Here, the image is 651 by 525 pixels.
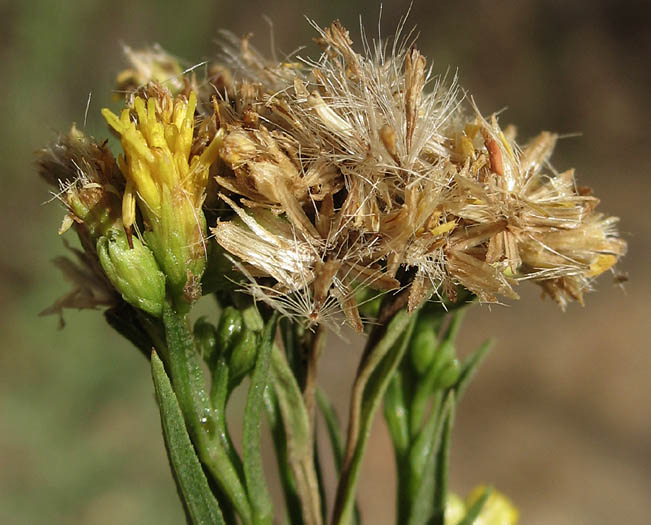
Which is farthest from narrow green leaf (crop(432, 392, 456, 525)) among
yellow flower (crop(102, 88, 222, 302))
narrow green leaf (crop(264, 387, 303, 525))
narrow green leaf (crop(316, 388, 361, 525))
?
yellow flower (crop(102, 88, 222, 302))

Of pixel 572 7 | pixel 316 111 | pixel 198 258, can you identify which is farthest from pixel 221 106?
pixel 572 7

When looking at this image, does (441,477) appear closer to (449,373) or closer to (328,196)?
(449,373)

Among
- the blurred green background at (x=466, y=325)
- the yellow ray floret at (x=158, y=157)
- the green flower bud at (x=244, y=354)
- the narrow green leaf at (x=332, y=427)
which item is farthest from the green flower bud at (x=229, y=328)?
the blurred green background at (x=466, y=325)

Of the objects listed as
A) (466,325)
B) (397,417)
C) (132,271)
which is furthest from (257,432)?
(466,325)

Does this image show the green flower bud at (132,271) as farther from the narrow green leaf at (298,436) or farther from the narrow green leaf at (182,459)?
the narrow green leaf at (298,436)

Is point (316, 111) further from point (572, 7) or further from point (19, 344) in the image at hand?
point (572, 7)

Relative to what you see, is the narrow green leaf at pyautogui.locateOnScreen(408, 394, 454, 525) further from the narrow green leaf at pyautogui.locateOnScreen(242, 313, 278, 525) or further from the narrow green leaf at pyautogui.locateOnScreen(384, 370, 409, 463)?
the narrow green leaf at pyautogui.locateOnScreen(242, 313, 278, 525)
